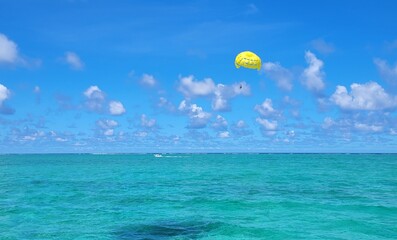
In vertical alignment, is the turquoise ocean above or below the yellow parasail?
below

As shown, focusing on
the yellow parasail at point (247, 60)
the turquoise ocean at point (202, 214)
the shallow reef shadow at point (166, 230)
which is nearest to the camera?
the shallow reef shadow at point (166, 230)

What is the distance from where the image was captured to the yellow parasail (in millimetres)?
32688

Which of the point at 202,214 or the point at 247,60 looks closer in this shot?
the point at 202,214

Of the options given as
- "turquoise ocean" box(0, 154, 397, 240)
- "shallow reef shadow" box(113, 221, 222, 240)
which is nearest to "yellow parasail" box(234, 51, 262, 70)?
"turquoise ocean" box(0, 154, 397, 240)

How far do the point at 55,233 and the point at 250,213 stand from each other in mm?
14000

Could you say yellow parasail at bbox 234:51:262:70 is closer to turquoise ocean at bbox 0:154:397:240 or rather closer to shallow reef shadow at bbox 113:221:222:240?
turquoise ocean at bbox 0:154:397:240

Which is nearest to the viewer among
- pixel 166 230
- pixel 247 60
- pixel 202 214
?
pixel 166 230

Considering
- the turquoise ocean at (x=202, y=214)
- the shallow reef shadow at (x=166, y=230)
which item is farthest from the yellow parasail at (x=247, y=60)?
the shallow reef shadow at (x=166, y=230)

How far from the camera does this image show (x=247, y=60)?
107 ft

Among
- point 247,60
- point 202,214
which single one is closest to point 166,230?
point 202,214

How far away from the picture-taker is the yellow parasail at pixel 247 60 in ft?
107

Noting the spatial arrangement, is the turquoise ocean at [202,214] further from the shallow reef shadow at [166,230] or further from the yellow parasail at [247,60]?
the yellow parasail at [247,60]

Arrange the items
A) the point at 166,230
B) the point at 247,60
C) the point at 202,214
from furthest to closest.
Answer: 1. the point at 247,60
2. the point at 202,214
3. the point at 166,230

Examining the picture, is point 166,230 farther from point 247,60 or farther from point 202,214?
point 247,60
